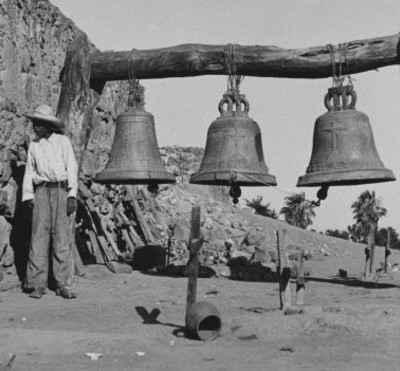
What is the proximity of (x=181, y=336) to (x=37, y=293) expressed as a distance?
246cm

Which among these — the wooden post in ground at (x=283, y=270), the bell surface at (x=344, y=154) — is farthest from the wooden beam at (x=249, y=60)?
the wooden post in ground at (x=283, y=270)

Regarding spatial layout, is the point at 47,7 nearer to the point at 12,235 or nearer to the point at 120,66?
the point at 120,66

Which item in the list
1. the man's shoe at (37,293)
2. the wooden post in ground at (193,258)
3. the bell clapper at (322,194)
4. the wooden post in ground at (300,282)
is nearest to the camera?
the wooden post in ground at (193,258)

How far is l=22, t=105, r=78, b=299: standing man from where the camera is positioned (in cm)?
705

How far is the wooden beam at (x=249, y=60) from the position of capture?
275 inches

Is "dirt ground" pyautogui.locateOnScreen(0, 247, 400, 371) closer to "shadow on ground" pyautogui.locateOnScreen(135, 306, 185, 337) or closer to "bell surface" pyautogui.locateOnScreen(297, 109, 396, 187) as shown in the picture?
"shadow on ground" pyautogui.locateOnScreen(135, 306, 185, 337)

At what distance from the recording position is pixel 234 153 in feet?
21.5

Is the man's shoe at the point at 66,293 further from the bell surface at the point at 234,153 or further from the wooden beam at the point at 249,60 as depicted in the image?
the wooden beam at the point at 249,60

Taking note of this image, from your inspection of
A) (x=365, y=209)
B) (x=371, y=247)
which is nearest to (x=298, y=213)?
(x=365, y=209)

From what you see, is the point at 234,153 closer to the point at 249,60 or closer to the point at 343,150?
the point at 343,150

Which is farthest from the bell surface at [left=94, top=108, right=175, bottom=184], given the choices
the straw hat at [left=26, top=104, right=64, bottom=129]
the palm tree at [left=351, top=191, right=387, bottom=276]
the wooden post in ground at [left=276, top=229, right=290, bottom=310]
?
the palm tree at [left=351, top=191, right=387, bottom=276]

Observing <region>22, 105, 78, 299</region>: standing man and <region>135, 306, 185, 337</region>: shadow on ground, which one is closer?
<region>135, 306, 185, 337</region>: shadow on ground

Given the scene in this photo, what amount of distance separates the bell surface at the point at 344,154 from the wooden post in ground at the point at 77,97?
9.43 feet

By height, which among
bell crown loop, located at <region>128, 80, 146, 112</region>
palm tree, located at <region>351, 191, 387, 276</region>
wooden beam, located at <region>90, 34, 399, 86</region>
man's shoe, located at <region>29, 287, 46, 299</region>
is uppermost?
palm tree, located at <region>351, 191, 387, 276</region>
